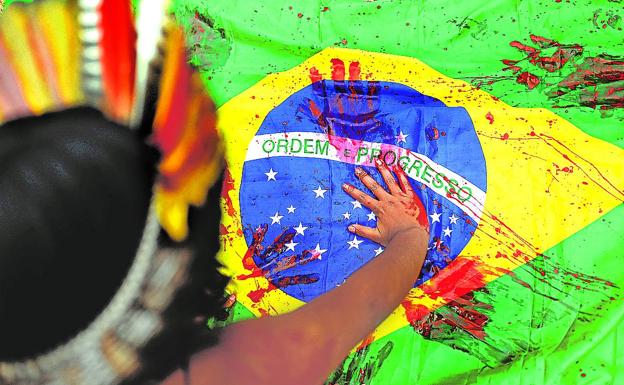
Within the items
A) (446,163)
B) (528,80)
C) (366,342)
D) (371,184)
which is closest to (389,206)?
(371,184)

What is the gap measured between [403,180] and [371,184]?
80 millimetres

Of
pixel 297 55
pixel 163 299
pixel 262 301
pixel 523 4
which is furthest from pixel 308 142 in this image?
pixel 163 299

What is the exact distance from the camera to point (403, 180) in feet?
4.31

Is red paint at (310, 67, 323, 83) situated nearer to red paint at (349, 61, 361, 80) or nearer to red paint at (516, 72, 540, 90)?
red paint at (349, 61, 361, 80)

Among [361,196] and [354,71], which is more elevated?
[354,71]

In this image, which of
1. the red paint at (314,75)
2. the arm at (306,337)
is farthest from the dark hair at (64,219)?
the red paint at (314,75)

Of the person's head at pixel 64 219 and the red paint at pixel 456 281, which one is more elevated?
the person's head at pixel 64 219

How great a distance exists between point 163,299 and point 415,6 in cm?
117

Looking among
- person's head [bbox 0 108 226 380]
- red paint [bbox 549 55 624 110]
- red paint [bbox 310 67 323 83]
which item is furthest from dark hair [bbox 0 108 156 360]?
red paint [bbox 549 55 624 110]

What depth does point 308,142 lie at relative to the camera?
137cm

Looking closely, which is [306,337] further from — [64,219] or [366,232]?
[366,232]

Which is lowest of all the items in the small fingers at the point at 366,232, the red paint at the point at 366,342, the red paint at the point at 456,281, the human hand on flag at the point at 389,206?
the red paint at the point at 366,342

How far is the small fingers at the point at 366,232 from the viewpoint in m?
1.27

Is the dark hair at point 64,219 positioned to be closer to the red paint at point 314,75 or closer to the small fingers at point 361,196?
the small fingers at point 361,196
